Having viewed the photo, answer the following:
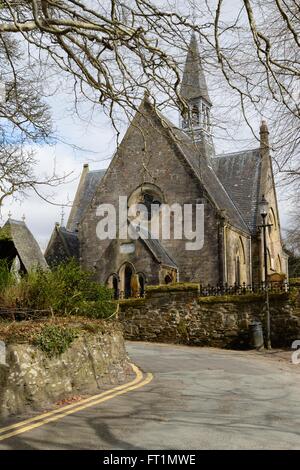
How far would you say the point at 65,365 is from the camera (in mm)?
8484

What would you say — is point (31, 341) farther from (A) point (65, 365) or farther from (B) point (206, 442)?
(B) point (206, 442)

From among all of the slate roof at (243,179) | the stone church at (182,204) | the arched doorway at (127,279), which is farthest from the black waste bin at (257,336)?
the slate roof at (243,179)

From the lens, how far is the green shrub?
802cm

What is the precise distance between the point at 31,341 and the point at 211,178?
86.2ft

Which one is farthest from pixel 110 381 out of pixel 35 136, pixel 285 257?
pixel 285 257

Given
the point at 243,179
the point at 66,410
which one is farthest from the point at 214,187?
the point at 66,410

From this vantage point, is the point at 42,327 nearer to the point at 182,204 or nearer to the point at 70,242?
the point at 182,204

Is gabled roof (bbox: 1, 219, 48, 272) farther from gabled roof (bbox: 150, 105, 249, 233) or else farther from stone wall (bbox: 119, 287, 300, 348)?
gabled roof (bbox: 150, 105, 249, 233)

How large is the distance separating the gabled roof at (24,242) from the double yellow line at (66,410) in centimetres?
570

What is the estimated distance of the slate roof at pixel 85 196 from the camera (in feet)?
127

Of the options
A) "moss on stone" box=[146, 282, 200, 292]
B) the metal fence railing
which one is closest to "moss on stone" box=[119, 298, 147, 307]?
"moss on stone" box=[146, 282, 200, 292]

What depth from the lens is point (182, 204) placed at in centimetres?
2922

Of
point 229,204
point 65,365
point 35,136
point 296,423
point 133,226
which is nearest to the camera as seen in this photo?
point 296,423

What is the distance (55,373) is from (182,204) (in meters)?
21.7
